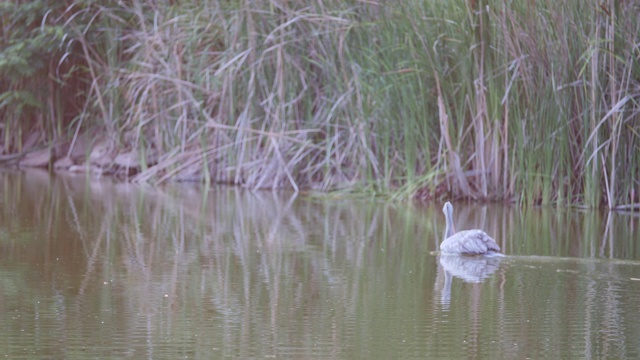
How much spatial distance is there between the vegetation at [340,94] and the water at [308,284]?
598mm

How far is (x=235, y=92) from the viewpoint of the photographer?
12.4 m

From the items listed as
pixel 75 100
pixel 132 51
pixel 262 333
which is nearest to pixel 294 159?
pixel 132 51

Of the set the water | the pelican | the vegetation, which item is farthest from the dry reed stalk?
the pelican

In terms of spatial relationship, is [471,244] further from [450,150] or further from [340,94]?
[340,94]

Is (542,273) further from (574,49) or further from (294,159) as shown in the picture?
(294,159)

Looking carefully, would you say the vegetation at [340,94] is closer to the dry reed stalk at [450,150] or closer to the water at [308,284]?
the dry reed stalk at [450,150]

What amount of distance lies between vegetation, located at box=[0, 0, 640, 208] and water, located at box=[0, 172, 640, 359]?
0.60 meters

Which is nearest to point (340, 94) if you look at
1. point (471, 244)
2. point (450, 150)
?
point (450, 150)

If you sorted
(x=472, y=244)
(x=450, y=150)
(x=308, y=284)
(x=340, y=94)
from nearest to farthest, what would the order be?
(x=308, y=284)
(x=472, y=244)
(x=450, y=150)
(x=340, y=94)

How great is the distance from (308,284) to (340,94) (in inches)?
227

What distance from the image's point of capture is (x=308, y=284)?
604 centimetres

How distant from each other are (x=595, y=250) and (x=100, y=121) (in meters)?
8.46

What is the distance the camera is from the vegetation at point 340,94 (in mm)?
9664

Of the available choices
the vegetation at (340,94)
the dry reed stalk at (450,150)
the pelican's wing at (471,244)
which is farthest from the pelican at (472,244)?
the dry reed stalk at (450,150)
